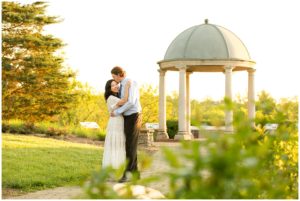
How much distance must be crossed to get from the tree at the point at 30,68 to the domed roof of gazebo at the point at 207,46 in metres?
4.35

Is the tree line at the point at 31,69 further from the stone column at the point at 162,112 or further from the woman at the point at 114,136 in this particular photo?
the woman at the point at 114,136

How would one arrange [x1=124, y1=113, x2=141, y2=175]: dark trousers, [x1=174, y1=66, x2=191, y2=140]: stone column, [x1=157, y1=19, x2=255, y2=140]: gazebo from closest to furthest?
[x1=124, y1=113, x2=141, y2=175]: dark trousers, [x1=157, y1=19, x2=255, y2=140]: gazebo, [x1=174, y1=66, x2=191, y2=140]: stone column

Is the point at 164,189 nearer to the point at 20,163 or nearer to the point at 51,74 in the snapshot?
the point at 20,163

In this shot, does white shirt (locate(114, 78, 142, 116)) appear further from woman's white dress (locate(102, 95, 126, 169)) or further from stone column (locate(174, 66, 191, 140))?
stone column (locate(174, 66, 191, 140))

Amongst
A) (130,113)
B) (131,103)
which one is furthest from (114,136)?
(131,103)

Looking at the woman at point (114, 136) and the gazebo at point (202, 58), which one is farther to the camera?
the gazebo at point (202, 58)

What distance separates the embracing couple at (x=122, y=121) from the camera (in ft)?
25.8

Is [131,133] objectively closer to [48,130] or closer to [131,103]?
[131,103]

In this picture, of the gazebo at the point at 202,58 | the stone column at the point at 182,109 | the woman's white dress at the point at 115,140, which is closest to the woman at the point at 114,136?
the woman's white dress at the point at 115,140

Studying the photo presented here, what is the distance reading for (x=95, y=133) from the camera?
18719 mm

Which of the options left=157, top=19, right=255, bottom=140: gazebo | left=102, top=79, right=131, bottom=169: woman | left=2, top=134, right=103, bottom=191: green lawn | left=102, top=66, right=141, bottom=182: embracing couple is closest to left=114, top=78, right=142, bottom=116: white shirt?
left=102, top=66, right=141, bottom=182: embracing couple

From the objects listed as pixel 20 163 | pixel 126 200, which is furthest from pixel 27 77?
pixel 126 200

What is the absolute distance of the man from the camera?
7852mm

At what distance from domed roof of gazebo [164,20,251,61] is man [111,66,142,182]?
10578mm
